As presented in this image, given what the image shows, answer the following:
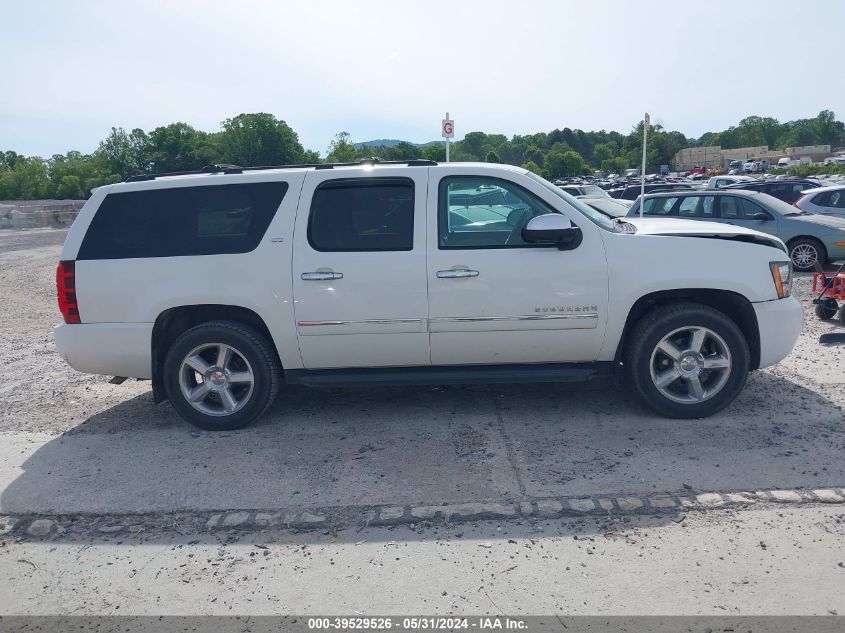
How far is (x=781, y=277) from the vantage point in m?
5.34

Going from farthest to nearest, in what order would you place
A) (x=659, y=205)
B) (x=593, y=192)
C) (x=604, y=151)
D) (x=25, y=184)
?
(x=604, y=151) → (x=25, y=184) → (x=593, y=192) → (x=659, y=205)

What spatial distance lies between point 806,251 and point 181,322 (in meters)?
11.3

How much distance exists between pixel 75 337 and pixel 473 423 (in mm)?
3163

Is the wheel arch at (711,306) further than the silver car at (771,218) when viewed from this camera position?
No

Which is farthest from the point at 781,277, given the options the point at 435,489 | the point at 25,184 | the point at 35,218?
the point at 25,184

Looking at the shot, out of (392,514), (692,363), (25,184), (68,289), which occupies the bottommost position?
(392,514)

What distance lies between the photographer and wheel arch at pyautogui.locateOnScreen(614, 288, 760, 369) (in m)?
5.34

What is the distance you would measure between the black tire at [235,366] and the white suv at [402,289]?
1 centimetres

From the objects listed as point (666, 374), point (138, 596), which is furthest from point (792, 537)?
point (138, 596)

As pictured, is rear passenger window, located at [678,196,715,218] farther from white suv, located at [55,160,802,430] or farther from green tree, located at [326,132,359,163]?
green tree, located at [326,132,359,163]

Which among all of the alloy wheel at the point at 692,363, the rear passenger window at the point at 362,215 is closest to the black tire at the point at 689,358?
the alloy wheel at the point at 692,363

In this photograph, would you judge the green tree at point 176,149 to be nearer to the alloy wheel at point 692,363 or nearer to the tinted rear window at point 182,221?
the tinted rear window at point 182,221

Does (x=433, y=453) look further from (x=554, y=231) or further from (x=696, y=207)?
(x=696, y=207)

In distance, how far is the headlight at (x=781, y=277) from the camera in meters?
5.30
